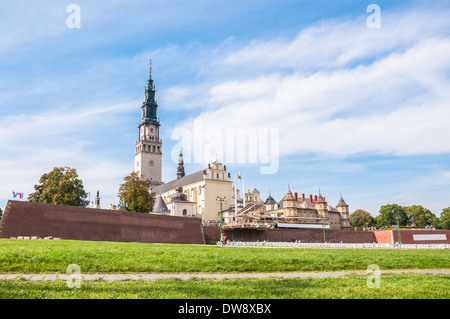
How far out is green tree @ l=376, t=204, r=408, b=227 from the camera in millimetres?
118375

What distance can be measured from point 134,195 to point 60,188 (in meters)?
11.5

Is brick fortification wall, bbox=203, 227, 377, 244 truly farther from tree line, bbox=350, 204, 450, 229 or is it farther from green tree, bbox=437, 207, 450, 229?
green tree, bbox=437, 207, 450, 229

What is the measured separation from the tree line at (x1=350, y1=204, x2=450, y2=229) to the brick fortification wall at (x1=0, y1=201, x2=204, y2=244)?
8395 cm

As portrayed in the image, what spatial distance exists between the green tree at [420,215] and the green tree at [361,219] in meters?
13.2

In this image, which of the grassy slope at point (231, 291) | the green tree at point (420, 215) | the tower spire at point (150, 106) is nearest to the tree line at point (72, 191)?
the grassy slope at point (231, 291)

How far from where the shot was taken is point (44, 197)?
57.1 meters

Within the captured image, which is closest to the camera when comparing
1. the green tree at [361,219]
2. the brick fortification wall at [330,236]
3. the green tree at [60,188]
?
the green tree at [60,188]

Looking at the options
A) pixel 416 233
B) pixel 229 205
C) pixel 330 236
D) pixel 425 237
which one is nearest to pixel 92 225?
pixel 330 236

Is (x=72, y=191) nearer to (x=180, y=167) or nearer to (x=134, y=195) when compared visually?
(x=134, y=195)

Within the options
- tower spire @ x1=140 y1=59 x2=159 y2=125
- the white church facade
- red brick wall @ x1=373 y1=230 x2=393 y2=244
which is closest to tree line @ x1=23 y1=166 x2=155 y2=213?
the white church facade

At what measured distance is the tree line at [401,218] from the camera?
4668 inches

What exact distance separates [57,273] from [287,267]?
7.16 m

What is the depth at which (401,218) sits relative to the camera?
389 ft

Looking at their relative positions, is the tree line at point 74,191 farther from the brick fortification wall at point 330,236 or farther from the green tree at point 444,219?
the green tree at point 444,219
